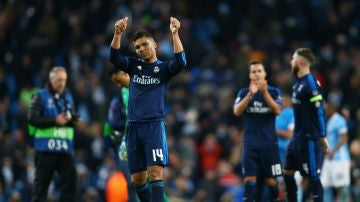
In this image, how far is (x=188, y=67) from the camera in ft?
78.2

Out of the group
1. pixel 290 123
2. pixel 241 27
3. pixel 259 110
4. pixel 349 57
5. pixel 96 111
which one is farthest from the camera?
pixel 241 27

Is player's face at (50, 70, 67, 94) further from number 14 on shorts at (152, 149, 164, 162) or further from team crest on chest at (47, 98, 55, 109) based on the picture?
number 14 on shorts at (152, 149, 164, 162)

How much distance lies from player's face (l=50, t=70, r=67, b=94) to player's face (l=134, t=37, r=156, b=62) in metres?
2.80

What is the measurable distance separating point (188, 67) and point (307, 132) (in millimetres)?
11114

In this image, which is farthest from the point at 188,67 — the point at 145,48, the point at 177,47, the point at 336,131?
the point at 177,47

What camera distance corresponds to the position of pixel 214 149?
21703mm

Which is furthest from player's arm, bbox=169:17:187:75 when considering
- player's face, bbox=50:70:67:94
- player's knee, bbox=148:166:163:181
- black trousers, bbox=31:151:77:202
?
black trousers, bbox=31:151:77:202

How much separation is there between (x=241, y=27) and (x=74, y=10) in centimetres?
509

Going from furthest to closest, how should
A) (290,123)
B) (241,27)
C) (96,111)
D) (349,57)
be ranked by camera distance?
(241,27) → (349,57) → (96,111) → (290,123)

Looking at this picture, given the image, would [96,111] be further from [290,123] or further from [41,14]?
[290,123]

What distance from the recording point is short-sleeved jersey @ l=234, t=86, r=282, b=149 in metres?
13.0

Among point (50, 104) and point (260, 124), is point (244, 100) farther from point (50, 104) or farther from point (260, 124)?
point (50, 104)

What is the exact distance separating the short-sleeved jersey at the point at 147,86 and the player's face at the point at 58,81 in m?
2.68

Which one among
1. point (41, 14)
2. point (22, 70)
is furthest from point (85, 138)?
point (41, 14)
